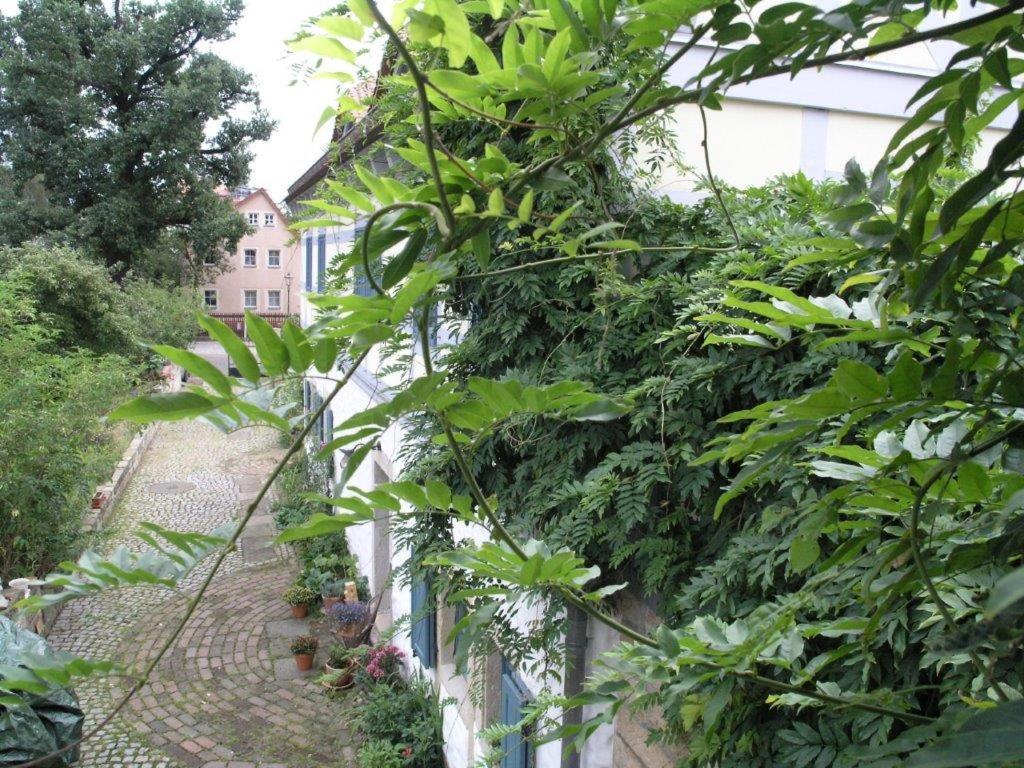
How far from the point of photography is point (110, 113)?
22.8 m

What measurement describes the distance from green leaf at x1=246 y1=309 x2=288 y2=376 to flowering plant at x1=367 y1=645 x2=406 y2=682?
22.5 ft

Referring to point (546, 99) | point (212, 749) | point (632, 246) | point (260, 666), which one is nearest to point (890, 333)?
point (632, 246)

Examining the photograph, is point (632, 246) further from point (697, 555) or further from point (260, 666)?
point (260, 666)

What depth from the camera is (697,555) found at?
2.40 metres

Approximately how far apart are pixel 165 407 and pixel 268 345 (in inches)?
4.7

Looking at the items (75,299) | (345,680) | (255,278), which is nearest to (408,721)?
(345,680)

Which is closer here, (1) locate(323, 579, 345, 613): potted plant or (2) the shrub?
(2) the shrub

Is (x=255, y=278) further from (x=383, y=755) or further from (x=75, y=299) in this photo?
(x=383, y=755)

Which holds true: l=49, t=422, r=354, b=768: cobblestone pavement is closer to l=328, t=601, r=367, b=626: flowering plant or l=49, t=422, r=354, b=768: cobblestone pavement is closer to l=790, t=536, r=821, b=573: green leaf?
l=328, t=601, r=367, b=626: flowering plant

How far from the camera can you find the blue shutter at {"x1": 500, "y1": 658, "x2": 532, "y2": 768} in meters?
3.81

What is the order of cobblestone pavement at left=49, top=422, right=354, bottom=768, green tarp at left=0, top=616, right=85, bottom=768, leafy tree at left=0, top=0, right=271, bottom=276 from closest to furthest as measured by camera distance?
1. green tarp at left=0, top=616, right=85, bottom=768
2. cobblestone pavement at left=49, top=422, right=354, bottom=768
3. leafy tree at left=0, top=0, right=271, bottom=276

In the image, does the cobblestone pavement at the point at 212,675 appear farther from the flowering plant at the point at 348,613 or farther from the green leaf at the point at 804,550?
Result: the green leaf at the point at 804,550

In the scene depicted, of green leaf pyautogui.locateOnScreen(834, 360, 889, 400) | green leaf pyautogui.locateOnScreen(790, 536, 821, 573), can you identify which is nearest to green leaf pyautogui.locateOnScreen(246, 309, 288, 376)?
green leaf pyautogui.locateOnScreen(834, 360, 889, 400)

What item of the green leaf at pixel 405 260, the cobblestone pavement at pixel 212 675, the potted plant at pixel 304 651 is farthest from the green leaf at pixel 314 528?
the potted plant at pixel 304 651
